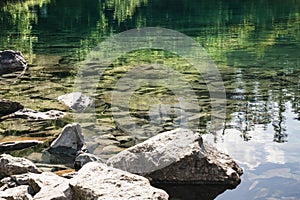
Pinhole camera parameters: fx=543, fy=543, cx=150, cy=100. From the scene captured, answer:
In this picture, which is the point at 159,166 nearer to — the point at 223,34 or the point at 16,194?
the point at 16,194

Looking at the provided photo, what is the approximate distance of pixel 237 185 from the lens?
7.41 meters

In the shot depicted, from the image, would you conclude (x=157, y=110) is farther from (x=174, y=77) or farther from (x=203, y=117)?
(x=174, y=77)

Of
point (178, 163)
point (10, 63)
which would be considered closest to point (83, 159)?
point (178, 163)

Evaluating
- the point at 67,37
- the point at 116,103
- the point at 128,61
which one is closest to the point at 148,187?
the point at 116,103

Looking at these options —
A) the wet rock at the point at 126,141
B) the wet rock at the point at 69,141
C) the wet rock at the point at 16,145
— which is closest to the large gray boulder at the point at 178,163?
the wet rock at the point at 69,141

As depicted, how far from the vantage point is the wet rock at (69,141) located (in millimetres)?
8773

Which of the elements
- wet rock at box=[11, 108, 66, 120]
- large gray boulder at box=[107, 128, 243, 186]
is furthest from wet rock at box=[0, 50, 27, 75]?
large gray boulder at box=[107, 128, 243, 186]

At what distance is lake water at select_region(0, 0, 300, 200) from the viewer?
28.5ft

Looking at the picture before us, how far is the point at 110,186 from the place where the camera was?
602cm

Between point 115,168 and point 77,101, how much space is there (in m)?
5.33

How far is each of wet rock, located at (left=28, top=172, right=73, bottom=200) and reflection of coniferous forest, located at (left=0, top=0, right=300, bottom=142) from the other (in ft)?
13.1

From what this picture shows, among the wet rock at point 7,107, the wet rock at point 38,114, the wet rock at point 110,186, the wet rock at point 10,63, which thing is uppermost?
the wet rock at point 10,63

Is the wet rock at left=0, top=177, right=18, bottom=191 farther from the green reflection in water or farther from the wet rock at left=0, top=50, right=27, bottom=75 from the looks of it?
the wet rock at left=0, top=50, right=27, bottom=75

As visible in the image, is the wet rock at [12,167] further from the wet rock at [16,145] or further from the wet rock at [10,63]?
the wet rock at [10,63]
